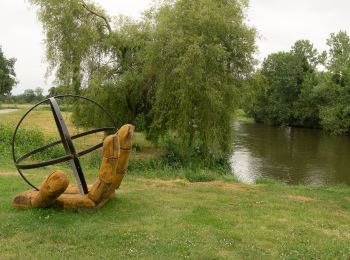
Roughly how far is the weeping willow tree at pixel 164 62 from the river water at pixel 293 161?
10.8 ft

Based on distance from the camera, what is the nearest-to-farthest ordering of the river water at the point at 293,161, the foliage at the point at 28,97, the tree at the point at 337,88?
the river water at the point at 293,161 → the tree at the point at 337,88 → the foliage at the point at 28,97

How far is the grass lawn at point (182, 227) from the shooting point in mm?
7262

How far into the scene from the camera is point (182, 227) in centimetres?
854

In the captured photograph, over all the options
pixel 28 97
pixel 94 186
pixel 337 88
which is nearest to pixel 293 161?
pixel 94 186

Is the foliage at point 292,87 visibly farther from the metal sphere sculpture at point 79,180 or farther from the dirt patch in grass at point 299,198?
the metal sphere sculpture at point 79,180

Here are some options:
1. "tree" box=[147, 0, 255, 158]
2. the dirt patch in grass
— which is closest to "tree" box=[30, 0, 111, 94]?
"tree" box=[147, 0, 255, 158]

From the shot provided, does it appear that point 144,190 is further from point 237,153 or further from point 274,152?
point 274,152

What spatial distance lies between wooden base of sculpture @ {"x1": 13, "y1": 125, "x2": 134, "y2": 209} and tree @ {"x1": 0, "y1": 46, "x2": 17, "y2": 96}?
6054 centimetres

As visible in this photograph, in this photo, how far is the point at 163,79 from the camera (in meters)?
20.8

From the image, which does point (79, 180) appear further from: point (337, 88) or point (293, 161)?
point (337, 88)

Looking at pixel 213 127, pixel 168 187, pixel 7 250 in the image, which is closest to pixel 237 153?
Result: pixel 213 127

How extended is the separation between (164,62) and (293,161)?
1303 centimetres

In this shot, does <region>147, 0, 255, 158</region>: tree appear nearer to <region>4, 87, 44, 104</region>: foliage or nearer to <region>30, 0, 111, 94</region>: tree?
<region>30, 0, 111, 94</region>: tree

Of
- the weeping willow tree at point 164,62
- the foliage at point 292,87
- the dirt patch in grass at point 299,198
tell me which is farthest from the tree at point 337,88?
the dirt patch in grass at point 299,198
